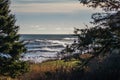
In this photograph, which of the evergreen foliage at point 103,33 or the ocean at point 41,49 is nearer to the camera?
the evergreen foliage at point 103,33

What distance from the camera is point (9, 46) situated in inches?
949

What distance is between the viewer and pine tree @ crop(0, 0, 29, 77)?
79.9 feet

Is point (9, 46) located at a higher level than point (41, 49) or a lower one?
higher

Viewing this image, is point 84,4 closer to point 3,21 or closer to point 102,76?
point 102,76

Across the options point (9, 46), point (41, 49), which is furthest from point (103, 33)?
point (41, 49)

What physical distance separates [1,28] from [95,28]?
6.96 metres

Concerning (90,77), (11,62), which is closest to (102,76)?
(90,77)

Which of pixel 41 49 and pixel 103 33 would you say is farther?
pixel 41 49

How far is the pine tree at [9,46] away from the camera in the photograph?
24344 mm

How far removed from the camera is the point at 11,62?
24.8m

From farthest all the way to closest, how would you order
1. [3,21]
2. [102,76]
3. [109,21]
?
[3,21], [109,21], [102,76]

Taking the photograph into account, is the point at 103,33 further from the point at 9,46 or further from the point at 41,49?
the point at 41,49

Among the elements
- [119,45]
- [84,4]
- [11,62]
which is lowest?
[11,62]

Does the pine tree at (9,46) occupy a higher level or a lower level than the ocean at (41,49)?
higher
